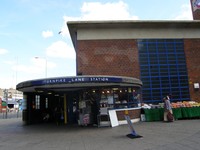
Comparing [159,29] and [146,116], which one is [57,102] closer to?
[146,116]

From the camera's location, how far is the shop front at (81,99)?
1484cm

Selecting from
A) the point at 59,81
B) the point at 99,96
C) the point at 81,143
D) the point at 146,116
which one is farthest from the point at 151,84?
the point at 81,143

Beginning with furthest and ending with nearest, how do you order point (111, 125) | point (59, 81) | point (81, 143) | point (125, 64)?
1. point (125, 64)
2. point (111, 125)
3. point (59, 81)
4. point (81, 143)

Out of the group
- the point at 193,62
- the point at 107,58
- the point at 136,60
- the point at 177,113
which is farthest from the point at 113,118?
the point at 193,62

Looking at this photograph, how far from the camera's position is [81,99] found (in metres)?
18.1

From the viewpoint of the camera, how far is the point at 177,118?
59.5 feet

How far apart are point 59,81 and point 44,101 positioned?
31.9ft

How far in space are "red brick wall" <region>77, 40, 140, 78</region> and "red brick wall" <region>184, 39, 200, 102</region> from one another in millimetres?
5223

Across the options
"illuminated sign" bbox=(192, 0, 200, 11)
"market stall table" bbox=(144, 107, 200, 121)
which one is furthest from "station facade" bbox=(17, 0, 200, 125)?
"illuminated sign" bbox=(192, 0, 200, 11)

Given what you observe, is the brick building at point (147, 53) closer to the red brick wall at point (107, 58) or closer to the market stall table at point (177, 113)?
the red brick wall at point (107, 58)

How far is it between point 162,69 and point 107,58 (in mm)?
5436

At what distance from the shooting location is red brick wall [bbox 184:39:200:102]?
22797 millimetres

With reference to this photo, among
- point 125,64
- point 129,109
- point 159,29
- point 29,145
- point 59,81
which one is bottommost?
point 29,145

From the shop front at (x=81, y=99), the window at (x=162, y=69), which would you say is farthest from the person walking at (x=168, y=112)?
the window at (x=162, y=69)
